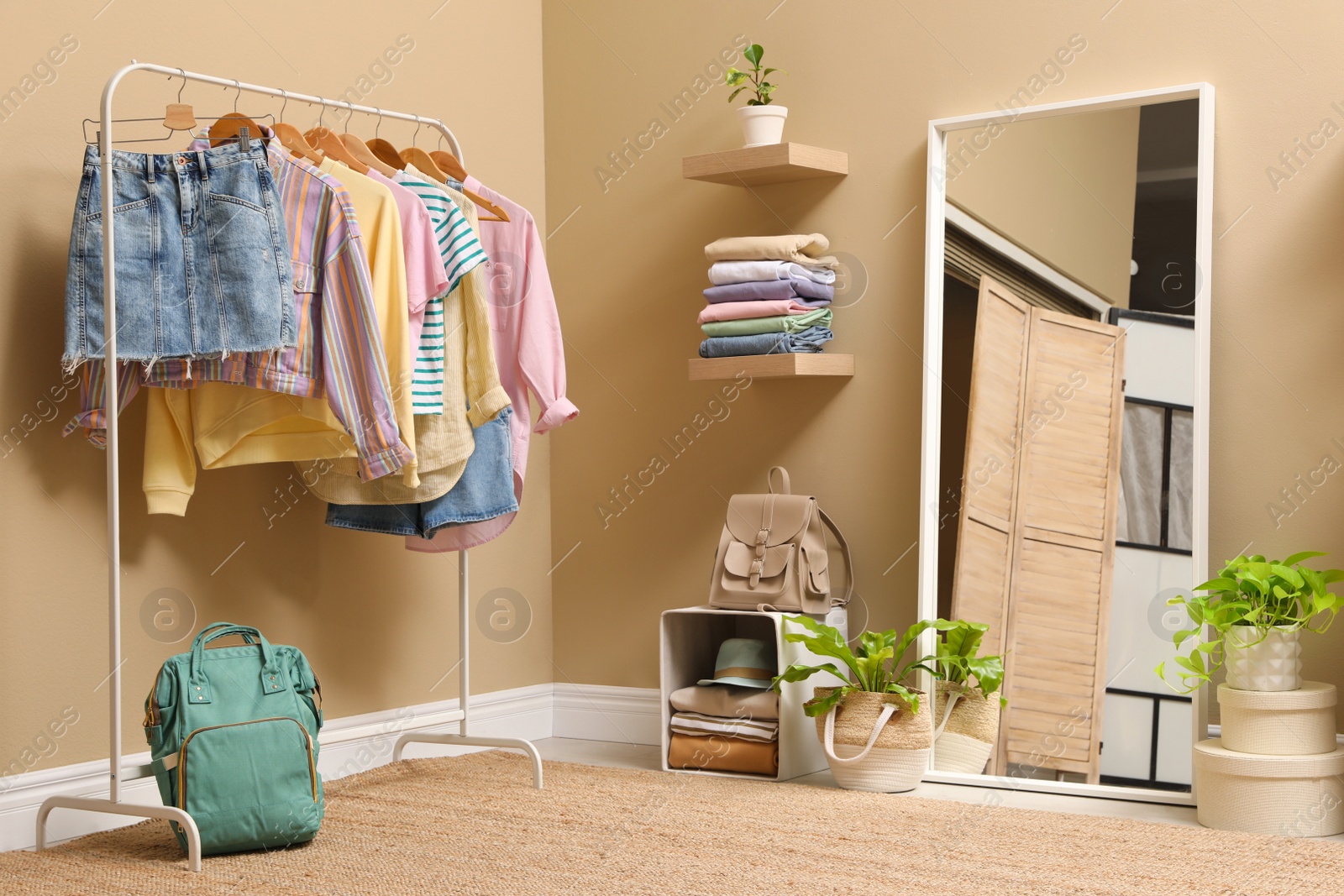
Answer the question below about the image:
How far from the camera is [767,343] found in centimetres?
311

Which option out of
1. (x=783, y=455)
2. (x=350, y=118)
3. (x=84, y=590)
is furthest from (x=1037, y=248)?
(x=84, y=590)

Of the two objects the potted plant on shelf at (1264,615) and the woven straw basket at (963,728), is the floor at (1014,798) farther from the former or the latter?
the potted plant on shelf at (1264,615)

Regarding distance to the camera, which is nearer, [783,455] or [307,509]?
[307,509]

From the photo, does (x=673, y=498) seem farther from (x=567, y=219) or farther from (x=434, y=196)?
(x=434, y=196)

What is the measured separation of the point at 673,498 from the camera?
3551mm

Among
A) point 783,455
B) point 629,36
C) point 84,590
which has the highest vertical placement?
point 629,36

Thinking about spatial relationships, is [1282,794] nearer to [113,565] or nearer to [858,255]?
[858,255]

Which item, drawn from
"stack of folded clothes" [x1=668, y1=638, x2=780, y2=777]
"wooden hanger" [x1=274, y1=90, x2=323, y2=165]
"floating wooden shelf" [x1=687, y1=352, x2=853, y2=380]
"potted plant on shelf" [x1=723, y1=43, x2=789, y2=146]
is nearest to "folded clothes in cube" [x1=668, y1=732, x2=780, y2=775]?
"stack of folded clothes" [x1=668, y1=638, x2=780, y2=777]

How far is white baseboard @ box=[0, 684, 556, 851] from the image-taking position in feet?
7.90

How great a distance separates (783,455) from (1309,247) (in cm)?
134

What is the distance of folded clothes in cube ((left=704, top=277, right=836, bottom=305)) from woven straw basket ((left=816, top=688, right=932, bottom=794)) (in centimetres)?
99

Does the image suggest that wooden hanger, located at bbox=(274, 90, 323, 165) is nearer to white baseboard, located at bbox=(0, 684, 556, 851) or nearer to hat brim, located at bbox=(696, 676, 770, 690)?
white baseboard, located at bbox=(0, 684, 556, 851)

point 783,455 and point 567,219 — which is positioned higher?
point 567,219

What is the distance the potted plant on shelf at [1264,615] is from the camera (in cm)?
241
